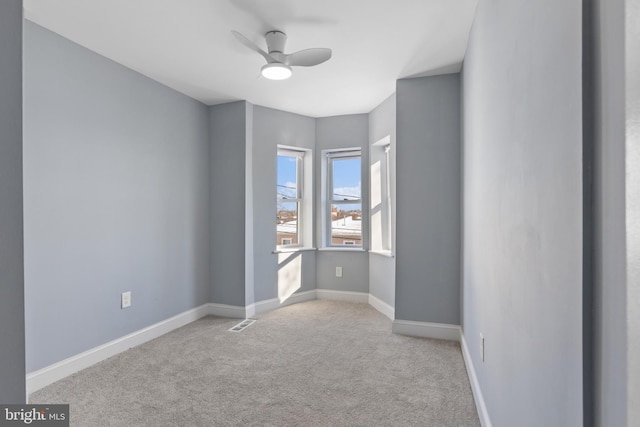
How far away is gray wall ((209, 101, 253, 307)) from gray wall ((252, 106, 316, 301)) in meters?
0.18

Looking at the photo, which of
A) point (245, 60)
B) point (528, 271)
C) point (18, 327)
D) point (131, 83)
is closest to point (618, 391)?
point (528, 271)

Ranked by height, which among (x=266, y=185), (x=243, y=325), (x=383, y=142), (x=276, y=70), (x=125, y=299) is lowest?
Result: (x=243, y=325)

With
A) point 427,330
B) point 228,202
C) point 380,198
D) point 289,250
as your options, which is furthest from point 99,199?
point 427,330

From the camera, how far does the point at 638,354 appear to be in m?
0.47

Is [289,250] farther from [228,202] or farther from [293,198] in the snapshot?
[228,202]

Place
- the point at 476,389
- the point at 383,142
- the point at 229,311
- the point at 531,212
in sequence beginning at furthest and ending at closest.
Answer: the point at 383,142 → the point at 229,311 → the point at 476,389 → the point at 531,212

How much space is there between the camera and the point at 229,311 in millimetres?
3742

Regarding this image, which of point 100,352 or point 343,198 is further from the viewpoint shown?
point 343,198

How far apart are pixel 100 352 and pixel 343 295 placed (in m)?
2.73

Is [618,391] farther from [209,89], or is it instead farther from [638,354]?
[209,89]

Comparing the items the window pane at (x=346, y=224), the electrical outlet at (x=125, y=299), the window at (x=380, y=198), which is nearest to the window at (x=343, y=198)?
the window pane at (x=346, y=224)

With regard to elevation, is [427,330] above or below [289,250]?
below

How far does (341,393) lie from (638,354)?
1937 mm

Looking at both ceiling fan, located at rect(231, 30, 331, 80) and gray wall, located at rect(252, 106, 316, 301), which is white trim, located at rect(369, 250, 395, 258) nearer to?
gray wall, located at rect(252, 106, 316, 301)
